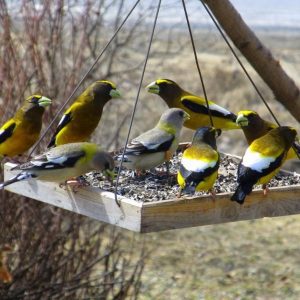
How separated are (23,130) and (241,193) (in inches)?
64.6

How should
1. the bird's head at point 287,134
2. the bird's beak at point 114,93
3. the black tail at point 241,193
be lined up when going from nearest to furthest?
the black tail at point 241,193
the bird's head at point 287,134
the bird's beak at point 114,93

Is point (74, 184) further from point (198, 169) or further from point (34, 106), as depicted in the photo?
point (34, 106)

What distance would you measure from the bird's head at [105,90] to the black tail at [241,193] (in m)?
1.12

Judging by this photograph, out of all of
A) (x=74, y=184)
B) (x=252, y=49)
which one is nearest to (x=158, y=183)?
(x=74, y=184)

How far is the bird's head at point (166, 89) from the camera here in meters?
5.21

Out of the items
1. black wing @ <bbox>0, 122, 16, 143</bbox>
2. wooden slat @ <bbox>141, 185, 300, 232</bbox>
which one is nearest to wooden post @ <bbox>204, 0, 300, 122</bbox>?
wooden slat @ <bbox>141, 185, 300, 232</bbox>

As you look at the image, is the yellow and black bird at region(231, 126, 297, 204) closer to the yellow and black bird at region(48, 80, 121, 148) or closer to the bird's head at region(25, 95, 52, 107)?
the yellow and black bird at region(48, 80, 121, 148)

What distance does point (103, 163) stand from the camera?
14.2 ft

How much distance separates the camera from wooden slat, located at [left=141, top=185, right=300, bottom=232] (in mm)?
3898

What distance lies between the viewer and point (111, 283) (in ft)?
20.6

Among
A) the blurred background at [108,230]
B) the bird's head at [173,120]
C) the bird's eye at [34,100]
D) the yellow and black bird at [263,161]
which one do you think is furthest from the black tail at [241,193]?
the blurred background at [108,230]

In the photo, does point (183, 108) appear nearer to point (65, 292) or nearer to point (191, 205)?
point (191, 205)

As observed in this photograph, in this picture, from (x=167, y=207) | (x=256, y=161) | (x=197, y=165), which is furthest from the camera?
(x=256, y=161)

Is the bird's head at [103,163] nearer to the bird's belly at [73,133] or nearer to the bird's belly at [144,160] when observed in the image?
the bird's belly at [144,160]
